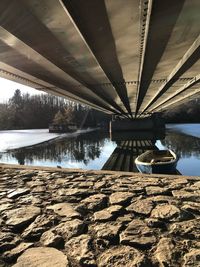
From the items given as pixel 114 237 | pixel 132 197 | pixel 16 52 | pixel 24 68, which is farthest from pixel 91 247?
pixel 24 68

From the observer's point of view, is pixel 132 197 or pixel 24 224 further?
pixel 132 197

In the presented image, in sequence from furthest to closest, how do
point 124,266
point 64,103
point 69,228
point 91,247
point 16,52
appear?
1. point 64,103
2. point 16,52
3. point 69,228
4. point 91,247
5. point 124,266

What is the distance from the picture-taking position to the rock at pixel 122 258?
3469 millimetres

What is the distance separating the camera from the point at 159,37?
6434mm

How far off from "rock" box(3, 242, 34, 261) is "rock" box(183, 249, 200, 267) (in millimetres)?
2245

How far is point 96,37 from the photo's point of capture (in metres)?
6.23

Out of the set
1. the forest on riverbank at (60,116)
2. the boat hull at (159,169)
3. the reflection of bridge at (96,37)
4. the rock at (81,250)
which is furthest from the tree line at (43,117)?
the rock at (81,250)

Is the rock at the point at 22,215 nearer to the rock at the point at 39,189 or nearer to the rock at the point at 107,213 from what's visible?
the rock at the point at 39,189

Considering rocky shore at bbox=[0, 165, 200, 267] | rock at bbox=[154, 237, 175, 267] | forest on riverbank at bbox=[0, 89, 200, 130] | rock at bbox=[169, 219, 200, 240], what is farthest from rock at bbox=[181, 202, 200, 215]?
forest on riverbank at bbox=[0, 89, 200, 130]

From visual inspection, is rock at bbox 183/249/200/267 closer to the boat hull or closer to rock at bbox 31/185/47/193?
rock at bbox 31/185/47/193

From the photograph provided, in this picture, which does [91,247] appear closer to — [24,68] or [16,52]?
[16,52]

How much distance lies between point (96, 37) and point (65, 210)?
12.8 feet

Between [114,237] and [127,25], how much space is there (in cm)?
415

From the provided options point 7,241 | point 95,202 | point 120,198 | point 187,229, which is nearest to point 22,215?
point 7,241
